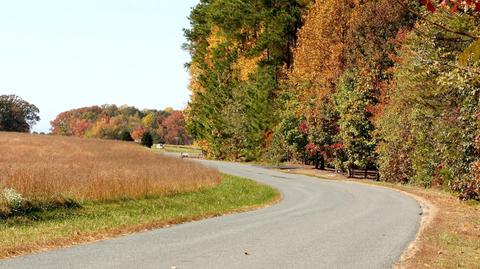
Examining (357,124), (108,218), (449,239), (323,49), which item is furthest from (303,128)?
(449,239)

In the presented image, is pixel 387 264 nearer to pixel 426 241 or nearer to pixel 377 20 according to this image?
pixel 426 241

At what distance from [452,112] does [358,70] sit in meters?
14.9

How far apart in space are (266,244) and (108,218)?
585 centimetres

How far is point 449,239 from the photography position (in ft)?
46.4

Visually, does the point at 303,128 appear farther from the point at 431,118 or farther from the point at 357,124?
the point at 431,118

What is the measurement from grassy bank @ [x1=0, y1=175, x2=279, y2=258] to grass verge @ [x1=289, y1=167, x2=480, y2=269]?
22.7 feet

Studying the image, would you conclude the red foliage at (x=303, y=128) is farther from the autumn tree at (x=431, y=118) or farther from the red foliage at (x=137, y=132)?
the red foliage at (x=137, y=132)

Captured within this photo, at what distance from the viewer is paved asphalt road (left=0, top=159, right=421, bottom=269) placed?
1009cm

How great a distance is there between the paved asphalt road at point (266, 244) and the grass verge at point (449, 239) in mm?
435

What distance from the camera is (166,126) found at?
17388 centimetres

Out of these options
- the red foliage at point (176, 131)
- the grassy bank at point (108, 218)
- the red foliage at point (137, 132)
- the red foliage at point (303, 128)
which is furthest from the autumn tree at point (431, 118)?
the red foliage at point (176, 131)

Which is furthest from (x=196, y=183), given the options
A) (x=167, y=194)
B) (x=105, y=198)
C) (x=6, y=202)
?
(x=6, y=202)

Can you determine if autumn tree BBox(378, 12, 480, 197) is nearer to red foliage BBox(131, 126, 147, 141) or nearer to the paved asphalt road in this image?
the paved asphalt road

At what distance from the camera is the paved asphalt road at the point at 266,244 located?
1009 cm
